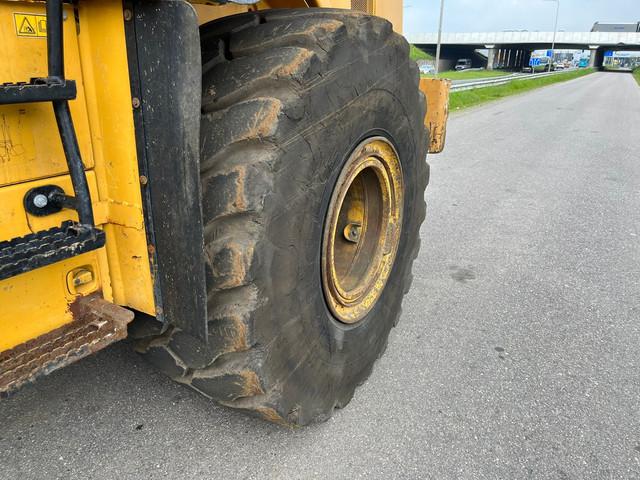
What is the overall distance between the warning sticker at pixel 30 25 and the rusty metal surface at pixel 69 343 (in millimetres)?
822

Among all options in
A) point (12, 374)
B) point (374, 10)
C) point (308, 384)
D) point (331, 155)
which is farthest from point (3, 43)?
point (374, 10)

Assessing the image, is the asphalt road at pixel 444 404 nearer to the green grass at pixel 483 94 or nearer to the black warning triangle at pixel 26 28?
the black warning triangle at pixel 26 28

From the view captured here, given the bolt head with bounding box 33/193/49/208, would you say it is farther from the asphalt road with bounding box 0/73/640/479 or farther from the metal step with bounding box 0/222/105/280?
the asphalt road with bounding box 0/73/640/479

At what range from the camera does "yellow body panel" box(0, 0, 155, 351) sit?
5.03 feet

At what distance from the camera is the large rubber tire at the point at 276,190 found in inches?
67.4

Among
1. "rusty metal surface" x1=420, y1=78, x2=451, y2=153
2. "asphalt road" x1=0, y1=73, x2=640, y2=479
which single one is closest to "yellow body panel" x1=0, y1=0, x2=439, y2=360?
"asphalt road" x1=0, y1=73, x2=640, y2=479

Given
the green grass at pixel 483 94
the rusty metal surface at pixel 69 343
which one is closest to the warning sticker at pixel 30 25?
the rusty metal surface at pixel 69 343

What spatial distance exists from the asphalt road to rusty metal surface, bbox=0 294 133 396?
0.74 meters

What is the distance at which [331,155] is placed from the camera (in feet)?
6.68

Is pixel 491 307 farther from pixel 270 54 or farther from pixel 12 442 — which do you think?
pixel 12 442

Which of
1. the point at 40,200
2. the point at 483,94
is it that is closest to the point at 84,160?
the point at 40,200

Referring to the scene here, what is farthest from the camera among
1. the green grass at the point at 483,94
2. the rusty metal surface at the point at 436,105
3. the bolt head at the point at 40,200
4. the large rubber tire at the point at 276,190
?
the green grass at the point at 483,94

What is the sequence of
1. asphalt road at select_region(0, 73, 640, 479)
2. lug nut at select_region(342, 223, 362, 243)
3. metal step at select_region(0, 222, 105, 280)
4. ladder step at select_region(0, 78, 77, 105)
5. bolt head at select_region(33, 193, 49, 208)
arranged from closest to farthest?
→ ladder step at select_region(0, 78, 77, 105)
metal step at select_region(0, 222, 105, 280)
bolt head at select_region(33, 193, 49, 208)
asphalt road at select_region(0, 73, 640, 479)
lug nut at select_region(342, 223, 362, 243)

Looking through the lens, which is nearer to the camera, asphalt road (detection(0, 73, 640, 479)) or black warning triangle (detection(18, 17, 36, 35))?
black warning triangle (detection(18, 17, 36, 35))
